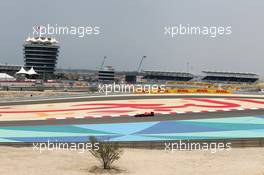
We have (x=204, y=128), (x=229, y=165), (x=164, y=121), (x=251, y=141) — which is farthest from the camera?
(x=164, y=121)

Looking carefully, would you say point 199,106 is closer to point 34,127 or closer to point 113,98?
point 113,98

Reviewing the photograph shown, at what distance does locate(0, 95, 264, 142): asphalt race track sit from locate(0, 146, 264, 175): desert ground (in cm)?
448

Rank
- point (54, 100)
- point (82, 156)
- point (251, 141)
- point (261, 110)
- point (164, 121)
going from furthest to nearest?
point (54, 100) < point (261, 110) < point (164, 121) < point (251, 141) < point (82, 156)

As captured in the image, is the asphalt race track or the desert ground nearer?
the desert ground

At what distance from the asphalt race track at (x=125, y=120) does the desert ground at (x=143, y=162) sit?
14.7 ft

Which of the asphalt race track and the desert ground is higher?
the asphalt race track

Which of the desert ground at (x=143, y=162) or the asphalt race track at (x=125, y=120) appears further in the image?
the asphalt race track at (x=125, y=120)

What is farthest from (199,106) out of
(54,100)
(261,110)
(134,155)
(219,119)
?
(134,155)

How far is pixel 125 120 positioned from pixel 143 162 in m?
18.2

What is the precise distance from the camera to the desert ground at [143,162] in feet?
61.5

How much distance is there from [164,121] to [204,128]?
16.2ft

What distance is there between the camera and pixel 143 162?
2162 centimetres

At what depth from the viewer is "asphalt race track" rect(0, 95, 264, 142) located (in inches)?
1225

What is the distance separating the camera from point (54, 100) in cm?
6200
